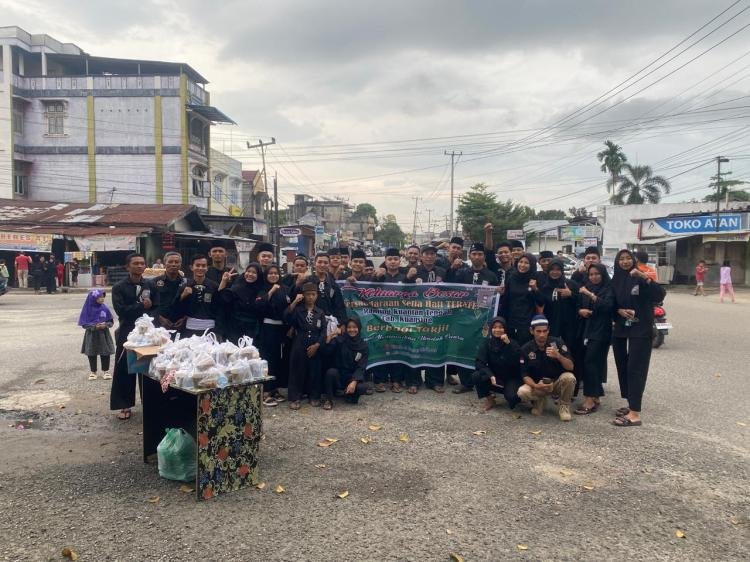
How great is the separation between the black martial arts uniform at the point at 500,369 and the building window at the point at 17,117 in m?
38.7

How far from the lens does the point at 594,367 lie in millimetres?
6492

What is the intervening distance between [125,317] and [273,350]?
174 centimetres

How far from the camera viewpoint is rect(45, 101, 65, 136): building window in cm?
3594

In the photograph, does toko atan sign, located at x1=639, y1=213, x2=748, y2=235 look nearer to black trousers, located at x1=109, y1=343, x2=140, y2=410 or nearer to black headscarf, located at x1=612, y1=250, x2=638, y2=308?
black headscarf, located at x1=612, y1=250, x2=638, y2=308

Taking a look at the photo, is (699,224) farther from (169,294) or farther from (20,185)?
(20,185)

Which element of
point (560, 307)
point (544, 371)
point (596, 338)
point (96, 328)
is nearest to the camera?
point (544, 371)

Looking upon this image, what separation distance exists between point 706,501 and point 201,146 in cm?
3988

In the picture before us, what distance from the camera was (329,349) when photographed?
21.5 feet

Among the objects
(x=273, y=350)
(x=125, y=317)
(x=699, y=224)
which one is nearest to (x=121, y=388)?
(x=125, y=317)

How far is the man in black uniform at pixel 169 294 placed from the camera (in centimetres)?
618

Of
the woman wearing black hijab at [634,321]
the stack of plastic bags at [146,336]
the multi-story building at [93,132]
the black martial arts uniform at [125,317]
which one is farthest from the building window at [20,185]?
the woman wearing black hijab at [634,321]

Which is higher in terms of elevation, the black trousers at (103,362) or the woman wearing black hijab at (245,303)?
the woman wearing black hijab at (245,303)

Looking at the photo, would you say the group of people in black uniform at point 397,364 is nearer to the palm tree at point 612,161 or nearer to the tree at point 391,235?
the palm tree at point 612,161

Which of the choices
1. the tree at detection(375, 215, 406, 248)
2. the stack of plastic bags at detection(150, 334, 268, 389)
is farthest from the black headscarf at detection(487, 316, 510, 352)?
the tree at detection(375, 215, 406, 248)
